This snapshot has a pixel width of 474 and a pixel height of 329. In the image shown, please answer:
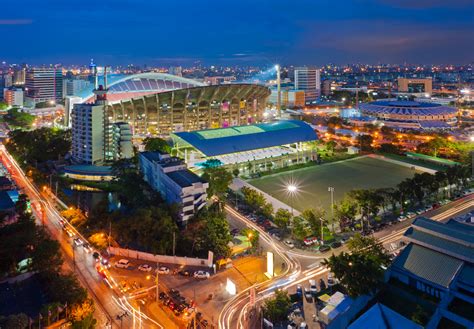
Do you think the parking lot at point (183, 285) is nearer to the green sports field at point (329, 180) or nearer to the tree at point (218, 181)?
the tree at point (218, 181)

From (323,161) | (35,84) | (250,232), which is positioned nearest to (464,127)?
(323,161)

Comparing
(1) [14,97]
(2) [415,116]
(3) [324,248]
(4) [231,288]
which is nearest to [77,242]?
(4) [231,288]

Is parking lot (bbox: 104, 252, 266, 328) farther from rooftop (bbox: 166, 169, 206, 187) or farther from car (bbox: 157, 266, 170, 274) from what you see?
rooftop (bbox: 166, 169, 206, 187)

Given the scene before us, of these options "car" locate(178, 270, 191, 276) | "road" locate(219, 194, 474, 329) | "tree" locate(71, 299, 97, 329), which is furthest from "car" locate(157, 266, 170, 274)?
"tree" locate(71, 299, 97, 329)

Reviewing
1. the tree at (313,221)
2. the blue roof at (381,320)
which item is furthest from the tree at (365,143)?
the blue roof at (381,320)

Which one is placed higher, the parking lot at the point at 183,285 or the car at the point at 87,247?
the car at the point at 87,247

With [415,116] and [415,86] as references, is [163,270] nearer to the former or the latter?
[415,116]
